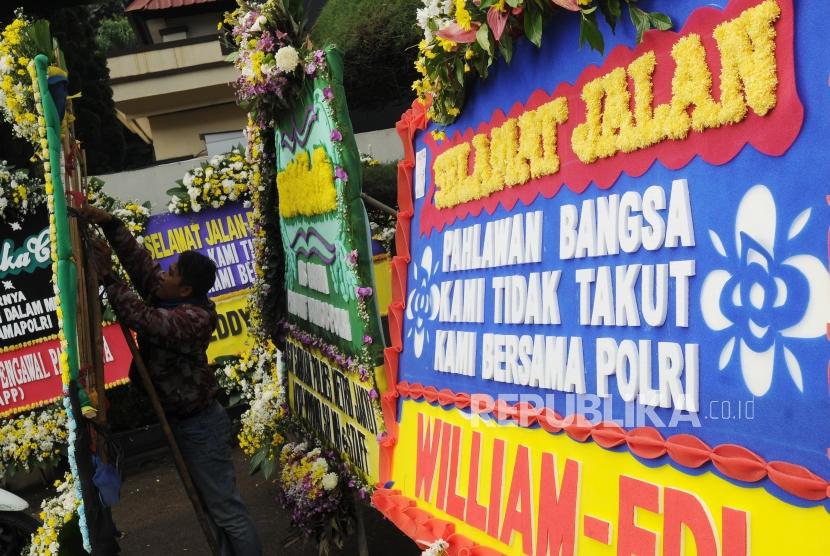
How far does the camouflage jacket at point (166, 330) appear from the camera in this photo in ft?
11.7

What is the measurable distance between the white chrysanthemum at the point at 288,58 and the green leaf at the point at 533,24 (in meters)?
1.90

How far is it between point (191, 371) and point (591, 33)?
264 centimetres

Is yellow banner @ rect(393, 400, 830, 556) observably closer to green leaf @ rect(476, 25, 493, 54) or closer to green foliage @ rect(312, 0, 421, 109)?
green leaf @ rect(476, 25, 493, 54)

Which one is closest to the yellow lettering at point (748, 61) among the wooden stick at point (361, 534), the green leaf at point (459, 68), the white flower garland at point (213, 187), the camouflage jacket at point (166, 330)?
the green leaf at point (459, 68)

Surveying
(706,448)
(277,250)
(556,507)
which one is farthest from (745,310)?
(277,250)

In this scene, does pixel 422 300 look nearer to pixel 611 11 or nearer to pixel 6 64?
pixel 611 11

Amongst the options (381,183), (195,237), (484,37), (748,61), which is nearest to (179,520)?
(195,237)

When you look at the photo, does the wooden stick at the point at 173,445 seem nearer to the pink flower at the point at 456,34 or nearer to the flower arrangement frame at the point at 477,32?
the flower arrangement frame at the point at 477,32

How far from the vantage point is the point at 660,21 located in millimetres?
1883

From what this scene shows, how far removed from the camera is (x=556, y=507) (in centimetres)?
226

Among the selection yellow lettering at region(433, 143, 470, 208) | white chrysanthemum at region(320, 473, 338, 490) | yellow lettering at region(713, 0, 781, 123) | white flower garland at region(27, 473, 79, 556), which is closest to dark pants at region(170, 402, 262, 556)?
white chrysanthemum at region(320, 473, 338, 490)

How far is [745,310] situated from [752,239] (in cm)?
15

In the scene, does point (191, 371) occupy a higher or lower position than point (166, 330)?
lower

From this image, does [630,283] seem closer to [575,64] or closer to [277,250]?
[575,64]
